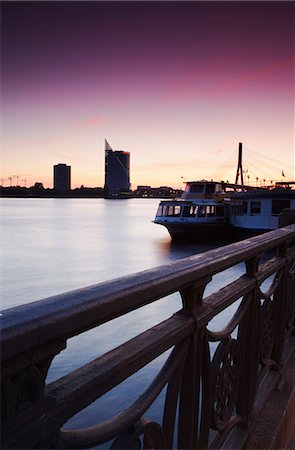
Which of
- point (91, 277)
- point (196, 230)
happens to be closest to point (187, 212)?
point (196, 230)

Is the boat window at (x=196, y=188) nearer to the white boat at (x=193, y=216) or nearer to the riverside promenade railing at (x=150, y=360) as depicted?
the white boat at (x=193, y=216)

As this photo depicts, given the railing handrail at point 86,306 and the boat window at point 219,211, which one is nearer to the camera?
the railing handrail at point 86,306

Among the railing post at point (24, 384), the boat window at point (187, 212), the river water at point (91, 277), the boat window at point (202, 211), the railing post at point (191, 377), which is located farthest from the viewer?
the boat window at point (202, 211)

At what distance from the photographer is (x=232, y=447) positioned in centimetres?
209

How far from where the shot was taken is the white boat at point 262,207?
108 ft

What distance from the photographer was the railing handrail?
2.43ft

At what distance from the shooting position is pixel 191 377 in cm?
148

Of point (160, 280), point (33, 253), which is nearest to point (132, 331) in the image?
point (160, 280)

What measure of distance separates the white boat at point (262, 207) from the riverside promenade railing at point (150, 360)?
101 ft

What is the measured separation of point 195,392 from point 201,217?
1405 inches

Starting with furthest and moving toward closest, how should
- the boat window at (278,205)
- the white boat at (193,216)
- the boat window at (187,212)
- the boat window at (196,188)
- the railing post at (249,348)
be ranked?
the boat window at (196,188)
the boat window at (187,212)
the white boat at (193,216)
the boat window at (278,205)
the railing post at (249,348)

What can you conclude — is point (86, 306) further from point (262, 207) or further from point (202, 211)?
point (202, 211)

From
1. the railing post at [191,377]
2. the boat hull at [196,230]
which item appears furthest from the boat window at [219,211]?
the railing post at [191,377]

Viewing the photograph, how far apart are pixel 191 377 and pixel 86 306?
757 mm
